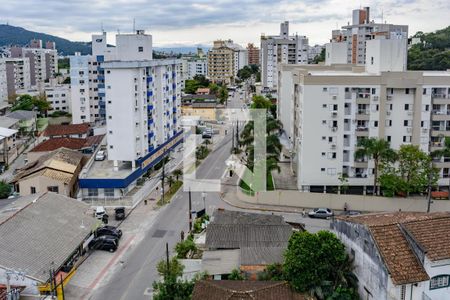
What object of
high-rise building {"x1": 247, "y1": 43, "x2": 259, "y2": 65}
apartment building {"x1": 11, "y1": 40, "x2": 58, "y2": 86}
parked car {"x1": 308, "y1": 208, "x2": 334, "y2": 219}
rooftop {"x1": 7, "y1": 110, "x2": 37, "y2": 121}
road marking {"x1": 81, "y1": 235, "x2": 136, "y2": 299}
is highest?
high-rise building {"x1": 247, "y1": 43, "x2": 259, "y2": 65}

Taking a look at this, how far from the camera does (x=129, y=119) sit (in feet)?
148

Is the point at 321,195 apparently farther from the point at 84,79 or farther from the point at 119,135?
the point at 84,79

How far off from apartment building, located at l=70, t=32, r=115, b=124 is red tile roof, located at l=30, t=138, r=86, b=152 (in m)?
16.4

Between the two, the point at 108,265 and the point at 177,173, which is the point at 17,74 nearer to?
the point at 177,173

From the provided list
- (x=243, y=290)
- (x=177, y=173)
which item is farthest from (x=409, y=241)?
(x=177, y=173)

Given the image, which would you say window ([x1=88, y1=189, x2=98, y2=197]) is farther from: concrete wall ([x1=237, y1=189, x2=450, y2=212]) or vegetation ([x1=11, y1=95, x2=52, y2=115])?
vegetation ([x1=11, y1=95, x2=52, y2=115])

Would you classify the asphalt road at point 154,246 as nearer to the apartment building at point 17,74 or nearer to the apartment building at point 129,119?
the apartment building at point 129,119

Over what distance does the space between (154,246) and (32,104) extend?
59231 mm

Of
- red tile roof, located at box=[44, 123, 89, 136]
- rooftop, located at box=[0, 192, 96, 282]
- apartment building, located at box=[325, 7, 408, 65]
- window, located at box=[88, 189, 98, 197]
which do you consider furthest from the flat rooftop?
apartment building, located at box=[325, 7, 408, 65]

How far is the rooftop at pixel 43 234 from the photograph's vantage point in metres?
25.2

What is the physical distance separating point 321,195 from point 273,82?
75.0 meters

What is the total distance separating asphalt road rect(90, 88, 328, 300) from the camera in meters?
26.6

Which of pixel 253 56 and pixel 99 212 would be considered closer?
pixel 99 212

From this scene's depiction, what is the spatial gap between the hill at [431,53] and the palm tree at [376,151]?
58.3 m
